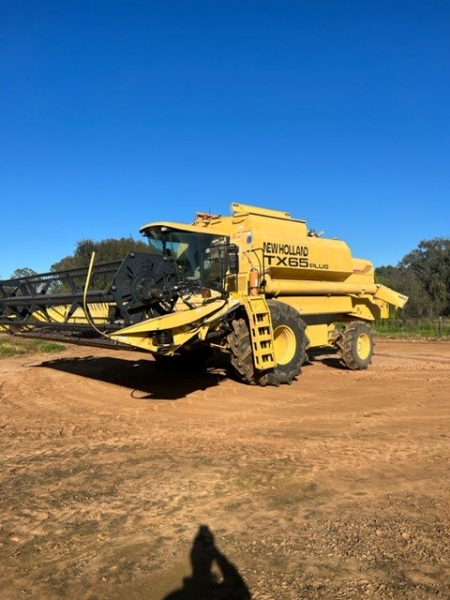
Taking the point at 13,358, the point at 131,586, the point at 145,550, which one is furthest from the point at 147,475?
the point at 13,358

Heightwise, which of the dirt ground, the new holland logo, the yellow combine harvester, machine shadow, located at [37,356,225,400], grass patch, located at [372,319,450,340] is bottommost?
the dirt ground

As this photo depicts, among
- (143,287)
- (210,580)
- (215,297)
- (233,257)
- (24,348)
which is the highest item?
(233,257)

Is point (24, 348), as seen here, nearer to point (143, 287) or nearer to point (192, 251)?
point (192, 251)

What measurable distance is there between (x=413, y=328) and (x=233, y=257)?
721 inches

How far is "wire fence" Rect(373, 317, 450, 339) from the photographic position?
22.8 meters

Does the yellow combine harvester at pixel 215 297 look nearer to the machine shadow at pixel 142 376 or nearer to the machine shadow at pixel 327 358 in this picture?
the machine shadow at pixel 142 376

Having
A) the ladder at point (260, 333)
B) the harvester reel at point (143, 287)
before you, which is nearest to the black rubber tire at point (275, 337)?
the ladder at point (260, 333)

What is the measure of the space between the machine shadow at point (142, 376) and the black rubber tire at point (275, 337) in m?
0.93

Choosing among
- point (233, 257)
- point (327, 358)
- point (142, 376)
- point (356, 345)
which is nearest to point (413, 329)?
point (327, 358)

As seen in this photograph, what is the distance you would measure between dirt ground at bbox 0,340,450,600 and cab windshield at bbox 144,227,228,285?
2212 mm

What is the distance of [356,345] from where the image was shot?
38.9 ft

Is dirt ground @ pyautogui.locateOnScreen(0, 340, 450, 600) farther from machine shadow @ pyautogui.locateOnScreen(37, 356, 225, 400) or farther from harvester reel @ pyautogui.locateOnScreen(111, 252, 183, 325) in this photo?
harvester reel @ pyautogui.locateOnScreen(111, 252, 183, 325)

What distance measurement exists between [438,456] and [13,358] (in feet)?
42.7

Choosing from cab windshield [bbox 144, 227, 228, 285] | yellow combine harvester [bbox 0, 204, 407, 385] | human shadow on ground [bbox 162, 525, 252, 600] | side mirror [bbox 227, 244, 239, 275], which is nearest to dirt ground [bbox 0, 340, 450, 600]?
human shadow on ground [bbox 162, 525, 252, 600]
